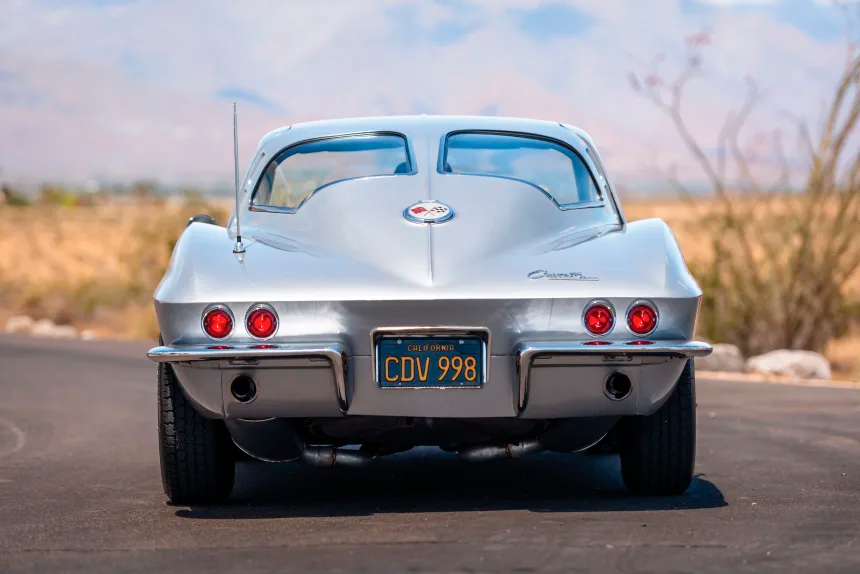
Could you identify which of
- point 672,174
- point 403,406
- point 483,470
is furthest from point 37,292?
point 403,406

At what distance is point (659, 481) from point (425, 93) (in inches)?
5675

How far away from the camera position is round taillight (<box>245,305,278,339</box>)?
226 inches

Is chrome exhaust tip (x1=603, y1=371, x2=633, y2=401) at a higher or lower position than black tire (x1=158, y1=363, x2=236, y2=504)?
higher

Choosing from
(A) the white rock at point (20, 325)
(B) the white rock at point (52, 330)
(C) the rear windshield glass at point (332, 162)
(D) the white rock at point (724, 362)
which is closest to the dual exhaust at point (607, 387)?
(C) the rear windshield glass at point (332, 162)

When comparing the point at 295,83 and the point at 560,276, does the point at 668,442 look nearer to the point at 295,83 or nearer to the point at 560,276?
the point at 560,276

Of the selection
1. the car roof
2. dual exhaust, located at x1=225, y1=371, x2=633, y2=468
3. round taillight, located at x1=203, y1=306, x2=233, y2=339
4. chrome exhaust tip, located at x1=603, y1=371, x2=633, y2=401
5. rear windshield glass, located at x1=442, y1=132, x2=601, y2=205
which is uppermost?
the car roof

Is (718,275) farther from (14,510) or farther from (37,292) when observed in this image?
(37,292)

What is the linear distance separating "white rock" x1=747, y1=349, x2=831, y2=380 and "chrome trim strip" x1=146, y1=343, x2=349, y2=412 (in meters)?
9.70

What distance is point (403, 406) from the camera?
5785 mm

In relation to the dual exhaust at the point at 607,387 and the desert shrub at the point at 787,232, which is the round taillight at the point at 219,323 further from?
the desert shrub at the point at 787,232

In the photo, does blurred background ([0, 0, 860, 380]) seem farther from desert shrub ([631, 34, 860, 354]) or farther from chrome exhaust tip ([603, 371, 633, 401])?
chrome exhaust tip ([603, 371, 633, 401])

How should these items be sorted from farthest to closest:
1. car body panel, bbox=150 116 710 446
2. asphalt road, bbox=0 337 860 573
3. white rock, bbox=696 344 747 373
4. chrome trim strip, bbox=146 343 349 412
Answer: white rock, bbox=696 344 747 373
car body panel, bbox=150 116 710 446
chrome trim strip, bbox=146 343 349 412
asphalt road, bbox=0 337 860 573

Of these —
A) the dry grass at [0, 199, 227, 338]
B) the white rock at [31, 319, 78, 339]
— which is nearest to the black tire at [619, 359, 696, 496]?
the dry grass at [0, 199, 227, 338]

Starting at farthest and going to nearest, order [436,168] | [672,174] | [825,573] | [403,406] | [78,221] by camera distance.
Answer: [78,221], [672,174], [436,168], [403,406], [825,573]
